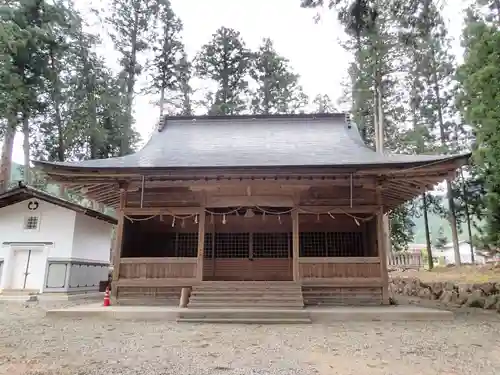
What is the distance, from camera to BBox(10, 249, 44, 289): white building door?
13758 millimetres

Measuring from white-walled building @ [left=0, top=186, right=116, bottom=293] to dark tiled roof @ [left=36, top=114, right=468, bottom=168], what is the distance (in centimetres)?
457

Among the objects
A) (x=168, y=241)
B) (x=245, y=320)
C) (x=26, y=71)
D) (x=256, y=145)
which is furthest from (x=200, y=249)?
(x=26, y=71)

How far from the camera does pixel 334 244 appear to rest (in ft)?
36.2

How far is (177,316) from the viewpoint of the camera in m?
8.01

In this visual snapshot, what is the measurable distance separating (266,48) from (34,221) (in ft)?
Result: 66.6

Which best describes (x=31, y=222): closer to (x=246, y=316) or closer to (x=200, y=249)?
(x=200, y=249)

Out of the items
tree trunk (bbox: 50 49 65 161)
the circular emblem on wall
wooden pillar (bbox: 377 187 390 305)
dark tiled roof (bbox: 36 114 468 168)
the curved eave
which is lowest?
wooden pillar (bbox: 377 187 390 305)

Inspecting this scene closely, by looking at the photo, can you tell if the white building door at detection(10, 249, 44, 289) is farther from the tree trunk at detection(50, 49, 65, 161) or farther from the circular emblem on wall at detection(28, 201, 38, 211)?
the tree trunk at detection(50, 49, 65, 161)

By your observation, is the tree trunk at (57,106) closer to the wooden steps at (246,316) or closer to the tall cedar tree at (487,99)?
the wooden steps at (246,316)

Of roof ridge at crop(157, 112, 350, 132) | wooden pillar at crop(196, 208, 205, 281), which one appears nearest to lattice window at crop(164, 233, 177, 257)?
wooden pillar at crop(196, 208, 205, 281)

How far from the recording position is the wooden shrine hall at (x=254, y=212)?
9141 millimetres

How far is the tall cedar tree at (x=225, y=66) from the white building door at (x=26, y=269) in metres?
15.5

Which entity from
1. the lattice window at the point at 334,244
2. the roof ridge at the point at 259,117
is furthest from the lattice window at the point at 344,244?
the roof ridge at the point at 259,117

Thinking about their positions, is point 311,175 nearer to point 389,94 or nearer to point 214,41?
point 389,94
